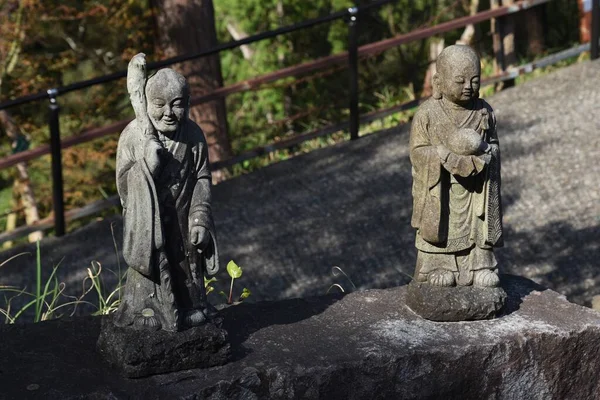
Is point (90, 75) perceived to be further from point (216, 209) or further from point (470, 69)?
point (470, 69)

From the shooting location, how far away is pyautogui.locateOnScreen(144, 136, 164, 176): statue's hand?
533 centimetres

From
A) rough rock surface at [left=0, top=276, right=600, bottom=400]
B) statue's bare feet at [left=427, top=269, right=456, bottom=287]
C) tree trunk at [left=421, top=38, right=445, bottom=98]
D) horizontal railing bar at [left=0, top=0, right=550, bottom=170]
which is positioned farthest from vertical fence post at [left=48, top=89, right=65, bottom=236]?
tree trunk at [left=421, top=38, right=445, bottom=98]

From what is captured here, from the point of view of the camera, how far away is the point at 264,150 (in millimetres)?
9789

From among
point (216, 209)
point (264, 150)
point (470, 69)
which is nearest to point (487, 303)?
point (470, 69)

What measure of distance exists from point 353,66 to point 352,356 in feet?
14.7

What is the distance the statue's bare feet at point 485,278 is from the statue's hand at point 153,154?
6.06 feet

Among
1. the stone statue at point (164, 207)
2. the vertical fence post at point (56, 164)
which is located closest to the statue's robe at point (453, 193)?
the stone statue at point (164, 207)

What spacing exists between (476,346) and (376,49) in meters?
4.63

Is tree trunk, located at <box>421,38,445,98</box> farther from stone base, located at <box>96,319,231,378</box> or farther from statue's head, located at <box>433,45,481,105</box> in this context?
stone base, located at <box>96,319,231,378</box>

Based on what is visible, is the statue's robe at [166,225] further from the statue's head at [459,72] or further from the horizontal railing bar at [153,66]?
the horizontal railing bar at [153,66]

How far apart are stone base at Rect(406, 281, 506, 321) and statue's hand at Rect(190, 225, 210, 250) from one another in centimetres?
128

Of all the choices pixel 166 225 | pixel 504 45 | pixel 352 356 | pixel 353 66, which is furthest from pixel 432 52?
pixel 166 225

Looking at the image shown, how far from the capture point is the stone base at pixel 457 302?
6.10 meters

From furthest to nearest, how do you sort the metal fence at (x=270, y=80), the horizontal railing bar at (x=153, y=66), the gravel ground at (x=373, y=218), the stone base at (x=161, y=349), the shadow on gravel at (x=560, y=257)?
the metal fence at (x=270, y=80) < the horizontal railing bar at (x=153, y=66) < the gravel ground at (x=373, y=218) < the shadow on gravel at (x=560, y=257) < the stone base at (x=161, y=349)
